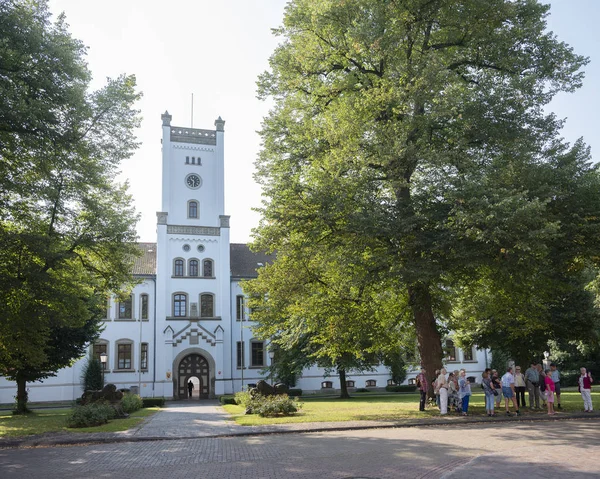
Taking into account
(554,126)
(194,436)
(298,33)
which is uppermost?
(298,33)

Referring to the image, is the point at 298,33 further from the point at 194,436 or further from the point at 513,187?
the point at 194,436

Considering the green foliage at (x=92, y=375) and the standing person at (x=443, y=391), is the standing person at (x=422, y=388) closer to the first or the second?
the standing person at (x=443, y=391)

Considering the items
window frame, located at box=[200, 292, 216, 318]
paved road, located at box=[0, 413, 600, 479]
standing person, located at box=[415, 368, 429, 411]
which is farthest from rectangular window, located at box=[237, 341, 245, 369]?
paved road, located at box=[0, 413, 600, 479]

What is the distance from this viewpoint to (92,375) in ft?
147

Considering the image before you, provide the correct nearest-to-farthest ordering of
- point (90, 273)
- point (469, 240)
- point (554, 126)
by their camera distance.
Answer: point (469, 240) → point (554, 126) → point (90, 273)

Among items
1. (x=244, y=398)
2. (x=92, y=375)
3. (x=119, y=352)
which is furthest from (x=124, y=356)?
(x=244, y=398)

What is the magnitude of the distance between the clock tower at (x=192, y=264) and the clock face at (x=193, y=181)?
0.29 ft

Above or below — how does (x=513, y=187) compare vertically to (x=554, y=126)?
below

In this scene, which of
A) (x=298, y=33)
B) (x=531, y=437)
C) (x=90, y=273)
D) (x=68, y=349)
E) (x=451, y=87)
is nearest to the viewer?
(x=531, y=437)

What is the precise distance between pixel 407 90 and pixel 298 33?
19.8ft

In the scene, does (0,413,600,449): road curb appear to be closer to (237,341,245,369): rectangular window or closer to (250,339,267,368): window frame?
(237,341,245,369): rectangular window

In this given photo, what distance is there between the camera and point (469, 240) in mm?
17234

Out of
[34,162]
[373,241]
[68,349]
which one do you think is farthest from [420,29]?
[68,349]

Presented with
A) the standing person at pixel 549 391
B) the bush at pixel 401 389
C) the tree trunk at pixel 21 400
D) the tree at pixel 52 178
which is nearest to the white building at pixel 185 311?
the bush at pixel 401 389
